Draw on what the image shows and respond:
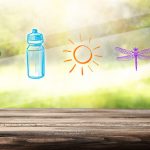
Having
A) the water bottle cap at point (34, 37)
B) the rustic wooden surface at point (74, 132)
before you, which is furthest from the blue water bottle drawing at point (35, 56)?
the rustic wooden surface at point (74, 132)

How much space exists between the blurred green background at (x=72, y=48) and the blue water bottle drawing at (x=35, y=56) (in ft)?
0.07

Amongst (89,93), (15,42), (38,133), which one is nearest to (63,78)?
(89,93)

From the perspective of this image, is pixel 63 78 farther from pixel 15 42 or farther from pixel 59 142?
pixel 59 142

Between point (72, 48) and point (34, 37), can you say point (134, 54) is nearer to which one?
point (72, 48)

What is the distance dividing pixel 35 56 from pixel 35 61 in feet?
0.07

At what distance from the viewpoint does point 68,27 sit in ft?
5.08

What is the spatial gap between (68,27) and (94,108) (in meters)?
0.34

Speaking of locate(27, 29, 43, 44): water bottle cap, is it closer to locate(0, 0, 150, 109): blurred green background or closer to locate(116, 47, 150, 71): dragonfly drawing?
locate(0, 0, 150, 109): blurred green background

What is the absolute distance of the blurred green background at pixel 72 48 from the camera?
5.06ft

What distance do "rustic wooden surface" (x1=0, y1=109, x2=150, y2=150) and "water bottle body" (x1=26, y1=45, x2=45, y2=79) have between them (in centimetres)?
21

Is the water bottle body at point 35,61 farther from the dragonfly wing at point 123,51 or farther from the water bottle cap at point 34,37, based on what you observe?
the dragonfly wing at point 123,51

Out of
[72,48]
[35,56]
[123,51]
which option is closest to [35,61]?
[35,56]

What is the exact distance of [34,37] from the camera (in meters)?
1.53

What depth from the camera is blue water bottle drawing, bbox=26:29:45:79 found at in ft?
5.05
